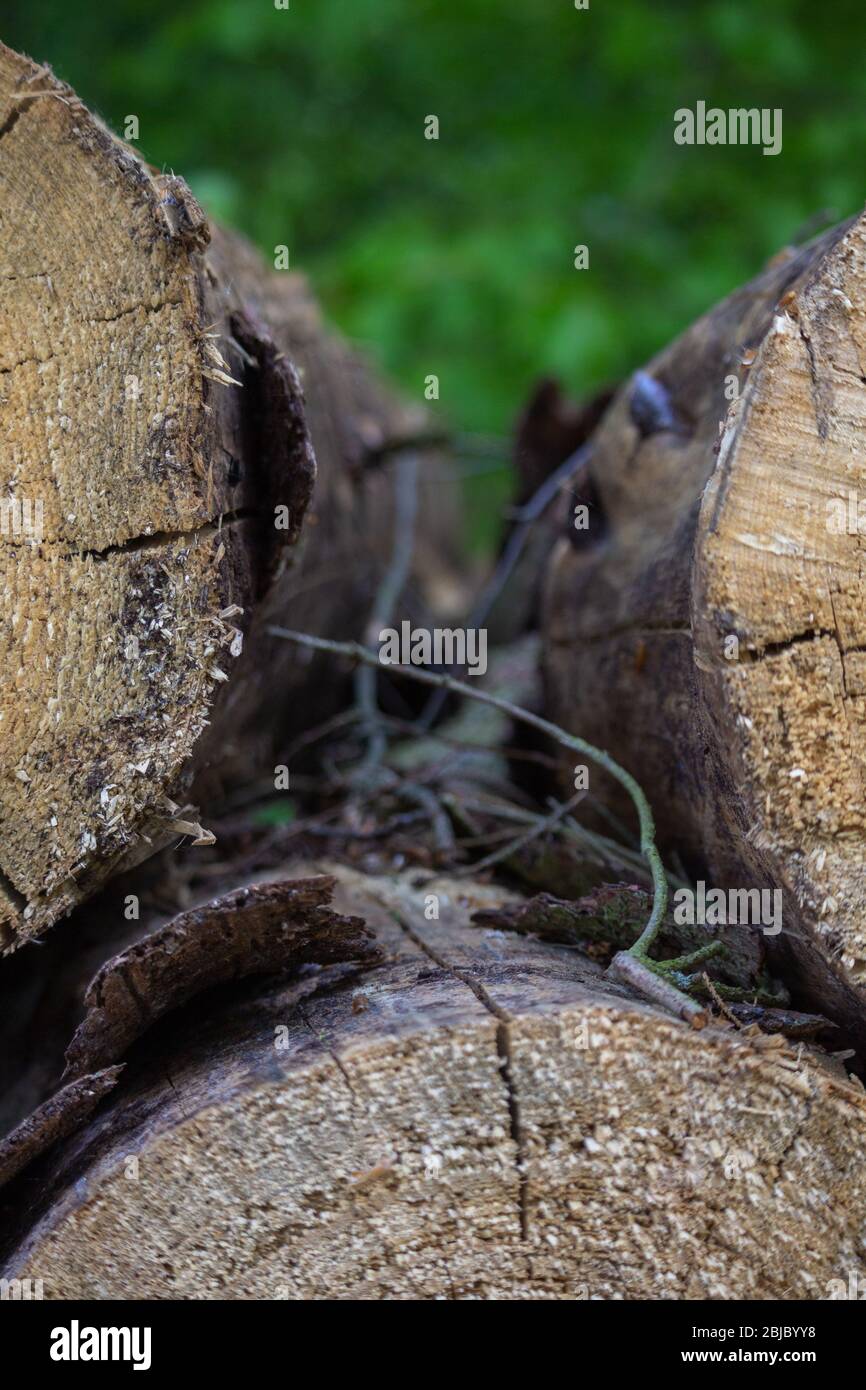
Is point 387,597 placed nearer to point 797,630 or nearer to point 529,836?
point 529,836

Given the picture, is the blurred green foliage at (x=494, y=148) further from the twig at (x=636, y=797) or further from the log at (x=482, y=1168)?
the log at (x=482, y=1168)

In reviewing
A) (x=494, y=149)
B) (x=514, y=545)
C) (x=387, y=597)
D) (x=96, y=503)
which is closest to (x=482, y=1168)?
(x=96, y=503)

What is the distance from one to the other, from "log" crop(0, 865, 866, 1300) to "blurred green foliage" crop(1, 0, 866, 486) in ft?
11.8

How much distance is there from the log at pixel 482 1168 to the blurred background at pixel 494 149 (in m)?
3.28

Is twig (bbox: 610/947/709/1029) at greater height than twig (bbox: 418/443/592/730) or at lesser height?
lesser

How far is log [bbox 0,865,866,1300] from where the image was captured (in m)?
1.10

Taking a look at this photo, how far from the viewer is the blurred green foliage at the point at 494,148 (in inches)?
177

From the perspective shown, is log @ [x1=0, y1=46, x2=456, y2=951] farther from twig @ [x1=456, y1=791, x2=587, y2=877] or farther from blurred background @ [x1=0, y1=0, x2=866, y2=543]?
blurred background @ [x1=0, y1=0, x2=866, y2=543]

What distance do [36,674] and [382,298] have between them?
3738 millimetres

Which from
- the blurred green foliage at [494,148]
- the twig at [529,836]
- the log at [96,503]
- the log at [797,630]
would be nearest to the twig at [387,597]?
the twig at [529,836]

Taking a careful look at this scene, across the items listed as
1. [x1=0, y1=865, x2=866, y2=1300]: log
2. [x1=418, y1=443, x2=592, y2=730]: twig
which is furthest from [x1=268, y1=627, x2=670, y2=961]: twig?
[x1=418, y1=443, x2=592, y2=730]: twig

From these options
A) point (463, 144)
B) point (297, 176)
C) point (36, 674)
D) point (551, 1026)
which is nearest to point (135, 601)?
point (36, 674)

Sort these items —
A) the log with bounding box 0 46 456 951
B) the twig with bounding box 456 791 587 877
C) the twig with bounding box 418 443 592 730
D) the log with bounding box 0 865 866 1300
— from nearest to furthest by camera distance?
the log with bounding box 0 865 866 1300, the log with bounding box 0 46 456 951, the twig with bounding box 456 791 587 877, the twig with bounding box 418 443 592 730

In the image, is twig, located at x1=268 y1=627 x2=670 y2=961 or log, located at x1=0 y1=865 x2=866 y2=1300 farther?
twig, located at x1=268 y1=627 x2=670 y2=961
